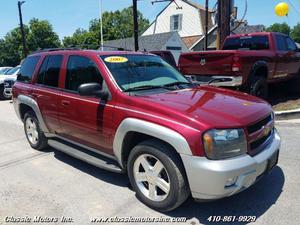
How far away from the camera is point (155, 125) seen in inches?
140

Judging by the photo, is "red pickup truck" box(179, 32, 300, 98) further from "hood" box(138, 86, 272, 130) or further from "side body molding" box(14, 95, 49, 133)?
"side body molding" box(14, 95, 49, 133)

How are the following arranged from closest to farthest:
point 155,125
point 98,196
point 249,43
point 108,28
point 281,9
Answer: point 155,125 → point 98,196 → point 249,43 → point 281,9 → point 108,28

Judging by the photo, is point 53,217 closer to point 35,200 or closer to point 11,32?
point 35,200

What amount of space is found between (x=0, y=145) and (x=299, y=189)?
5606 millimetres

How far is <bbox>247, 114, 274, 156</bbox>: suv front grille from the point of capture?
3.52m

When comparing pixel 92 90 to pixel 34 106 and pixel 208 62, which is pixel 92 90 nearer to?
pixel 34 106

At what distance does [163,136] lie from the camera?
11.3 ft

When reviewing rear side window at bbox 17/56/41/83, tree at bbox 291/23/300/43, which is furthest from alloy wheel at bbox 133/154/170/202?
tree at bbox 291/23/300/43

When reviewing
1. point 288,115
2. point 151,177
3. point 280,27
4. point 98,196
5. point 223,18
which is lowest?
point 98,196

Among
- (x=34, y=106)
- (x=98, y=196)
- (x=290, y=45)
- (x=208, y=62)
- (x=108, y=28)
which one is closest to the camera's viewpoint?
(x=98, y=196)

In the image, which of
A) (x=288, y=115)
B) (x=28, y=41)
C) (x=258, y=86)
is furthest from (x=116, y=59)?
(x=28, y=41)

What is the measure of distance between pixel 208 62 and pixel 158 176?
16.2ft

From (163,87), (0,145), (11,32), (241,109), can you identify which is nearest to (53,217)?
(163,87)

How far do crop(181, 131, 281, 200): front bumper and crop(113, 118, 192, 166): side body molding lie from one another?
0.12 m
